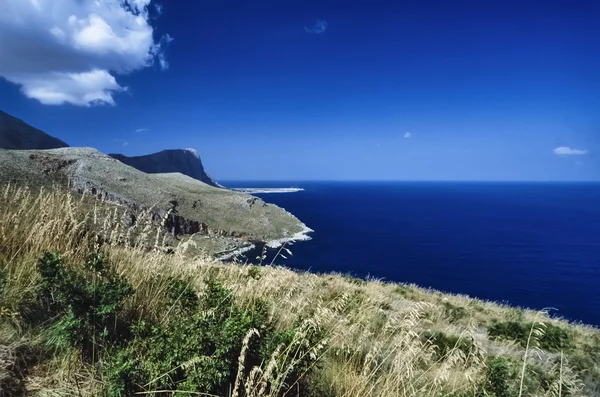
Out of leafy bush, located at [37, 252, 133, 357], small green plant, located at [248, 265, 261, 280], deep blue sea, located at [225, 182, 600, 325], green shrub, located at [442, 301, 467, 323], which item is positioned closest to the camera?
leafy bush, located at [37, 252, 133, 357]

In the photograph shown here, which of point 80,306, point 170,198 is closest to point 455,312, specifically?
point 80,306

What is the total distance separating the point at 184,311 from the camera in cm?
421

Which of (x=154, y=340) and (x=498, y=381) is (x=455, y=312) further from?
(x=154, y=340)


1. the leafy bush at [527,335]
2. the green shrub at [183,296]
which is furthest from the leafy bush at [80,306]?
the leafy bush at [527,335]

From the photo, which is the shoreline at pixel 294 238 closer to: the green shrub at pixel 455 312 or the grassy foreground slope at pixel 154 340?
the green shrub at pixel 455 312

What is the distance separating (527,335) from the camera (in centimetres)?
1133

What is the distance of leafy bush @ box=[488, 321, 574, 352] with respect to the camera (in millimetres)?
11570

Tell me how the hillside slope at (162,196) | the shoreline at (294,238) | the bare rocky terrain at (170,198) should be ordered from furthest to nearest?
1. the shoreline at (294,238)
2. the hillside slope at (162,196)
3. the bare rocky terrain at (170,198)

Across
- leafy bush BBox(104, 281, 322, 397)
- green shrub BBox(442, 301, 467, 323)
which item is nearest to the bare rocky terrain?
green shrub BBox(442, 301, 467, 323)

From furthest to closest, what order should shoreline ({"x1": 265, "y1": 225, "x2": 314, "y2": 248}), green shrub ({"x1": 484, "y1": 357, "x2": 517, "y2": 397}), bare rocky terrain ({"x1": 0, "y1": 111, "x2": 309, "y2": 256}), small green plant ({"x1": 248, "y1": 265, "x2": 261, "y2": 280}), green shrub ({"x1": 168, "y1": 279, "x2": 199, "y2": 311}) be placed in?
1. shoreline ({"x1": 265, "y1": 225, "x2": 314, "y2": 248})
2. bare rocky terrain ({"x1": 0, "y1": 111, "x2": 309, "y2": 256})
3. small green plant ({"x1": 248, "y1": 265, "x2": 261, "y2": 280})
4. green shrub ({"x1": 168, "y1": 279, "x2": 199, "y2": 311})
5. green shrub ({"x1": 484, "y1": 357, "x2": 517, "y2": 397})

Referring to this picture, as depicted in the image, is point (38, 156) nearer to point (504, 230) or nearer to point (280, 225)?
point (280, 225)

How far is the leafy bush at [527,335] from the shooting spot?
11570 mm

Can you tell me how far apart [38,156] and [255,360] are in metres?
145

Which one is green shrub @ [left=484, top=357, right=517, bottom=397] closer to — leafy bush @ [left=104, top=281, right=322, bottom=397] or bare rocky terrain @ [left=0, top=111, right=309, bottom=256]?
A: leafy bush @ [left=104, top=281, right=322, bottom=397]
